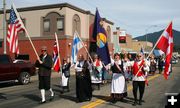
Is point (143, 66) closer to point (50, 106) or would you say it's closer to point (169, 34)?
point (169, 34)

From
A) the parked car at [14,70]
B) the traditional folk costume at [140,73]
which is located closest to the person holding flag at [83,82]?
the traditional folk costume at [140,73]

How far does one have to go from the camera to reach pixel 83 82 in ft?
42.4

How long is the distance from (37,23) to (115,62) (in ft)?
110

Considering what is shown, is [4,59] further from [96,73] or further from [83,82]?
[83,82]

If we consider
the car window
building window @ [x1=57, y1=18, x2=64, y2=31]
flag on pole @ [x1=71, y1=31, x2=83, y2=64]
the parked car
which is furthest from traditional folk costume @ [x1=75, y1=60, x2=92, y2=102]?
building window @ [x1=57, y1=18, x2=64, y2=31]

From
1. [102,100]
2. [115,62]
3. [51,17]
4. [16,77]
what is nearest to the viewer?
[115,62]

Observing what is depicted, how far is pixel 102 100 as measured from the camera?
1338 centimetres

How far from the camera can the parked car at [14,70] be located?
64.6 feet

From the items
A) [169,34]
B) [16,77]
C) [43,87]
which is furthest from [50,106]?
[16,77]

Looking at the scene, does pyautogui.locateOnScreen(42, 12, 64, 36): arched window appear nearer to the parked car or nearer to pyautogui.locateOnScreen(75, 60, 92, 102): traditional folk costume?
the parked car

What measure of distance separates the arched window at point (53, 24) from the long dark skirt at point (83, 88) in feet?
100

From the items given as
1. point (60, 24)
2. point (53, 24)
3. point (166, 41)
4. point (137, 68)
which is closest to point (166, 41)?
point (166, 41)

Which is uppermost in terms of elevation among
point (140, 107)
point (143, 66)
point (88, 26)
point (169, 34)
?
point (88, 26)

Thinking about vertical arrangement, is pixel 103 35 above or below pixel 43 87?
above
